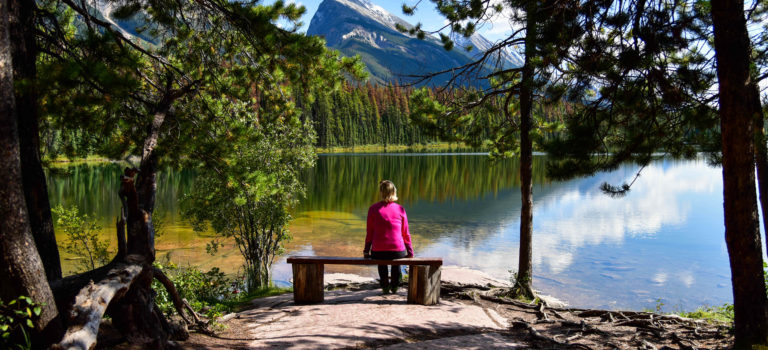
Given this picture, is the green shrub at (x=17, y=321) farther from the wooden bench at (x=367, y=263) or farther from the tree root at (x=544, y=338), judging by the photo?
the tree root at (x=544, y=338)

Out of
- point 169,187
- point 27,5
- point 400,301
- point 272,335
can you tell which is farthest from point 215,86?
point 169,187

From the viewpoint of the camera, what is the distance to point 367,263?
636 centimetres

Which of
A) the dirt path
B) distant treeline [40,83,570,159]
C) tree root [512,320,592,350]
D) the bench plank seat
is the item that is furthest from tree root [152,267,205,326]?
distant treeline [40,83,570,159]

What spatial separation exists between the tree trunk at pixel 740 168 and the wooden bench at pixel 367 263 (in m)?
3.19

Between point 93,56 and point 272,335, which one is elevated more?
point 93,56

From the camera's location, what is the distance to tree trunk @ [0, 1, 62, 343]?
10.4ft

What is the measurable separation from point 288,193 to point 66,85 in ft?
25.3

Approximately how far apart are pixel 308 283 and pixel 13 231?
3.88 metres

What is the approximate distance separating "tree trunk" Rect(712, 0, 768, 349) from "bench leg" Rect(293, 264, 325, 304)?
469cm

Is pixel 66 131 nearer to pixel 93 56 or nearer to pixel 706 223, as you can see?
pixel 93 56

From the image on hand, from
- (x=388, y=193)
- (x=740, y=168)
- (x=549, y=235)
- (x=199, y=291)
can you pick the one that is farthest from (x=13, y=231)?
(x=549, y=235)

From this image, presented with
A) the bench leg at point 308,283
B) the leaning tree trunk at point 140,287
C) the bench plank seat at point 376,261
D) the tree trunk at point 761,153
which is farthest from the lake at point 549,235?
the bench leg at point 308,283

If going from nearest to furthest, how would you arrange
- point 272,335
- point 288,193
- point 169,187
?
point 272,335 < point 288,193 < point 169,187

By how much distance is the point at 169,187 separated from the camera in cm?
3406
